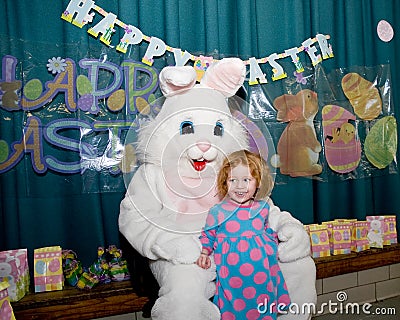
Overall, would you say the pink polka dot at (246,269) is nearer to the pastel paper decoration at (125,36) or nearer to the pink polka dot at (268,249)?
the pink polka dot at (268,249)

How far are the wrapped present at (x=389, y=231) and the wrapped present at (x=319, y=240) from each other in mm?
378

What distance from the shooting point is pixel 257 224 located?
1696 millimetres

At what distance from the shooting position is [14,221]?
203 centimetres

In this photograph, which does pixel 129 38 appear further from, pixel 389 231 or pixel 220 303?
pixel 389 231

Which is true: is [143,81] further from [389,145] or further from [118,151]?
[389,145]

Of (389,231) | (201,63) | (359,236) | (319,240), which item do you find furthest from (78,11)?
(389,231)

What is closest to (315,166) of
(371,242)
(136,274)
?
(371,242)

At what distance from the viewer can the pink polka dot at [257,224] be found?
66.6 inches

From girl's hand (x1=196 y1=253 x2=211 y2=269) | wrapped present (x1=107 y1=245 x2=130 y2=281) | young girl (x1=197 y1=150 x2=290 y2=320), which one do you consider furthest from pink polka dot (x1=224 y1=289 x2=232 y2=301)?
wrapped present (x1=107 y1=245 x2=130 y2=281)

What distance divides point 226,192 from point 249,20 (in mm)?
1009

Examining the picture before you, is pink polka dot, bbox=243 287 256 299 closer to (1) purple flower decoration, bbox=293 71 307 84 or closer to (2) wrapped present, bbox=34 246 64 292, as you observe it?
(2) wrapped present, bbox=34 246 64 292

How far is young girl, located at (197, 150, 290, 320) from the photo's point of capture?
1628mm

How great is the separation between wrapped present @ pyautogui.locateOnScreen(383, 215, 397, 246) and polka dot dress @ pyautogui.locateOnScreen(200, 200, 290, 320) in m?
1.06

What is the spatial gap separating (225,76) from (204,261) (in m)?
0.75
